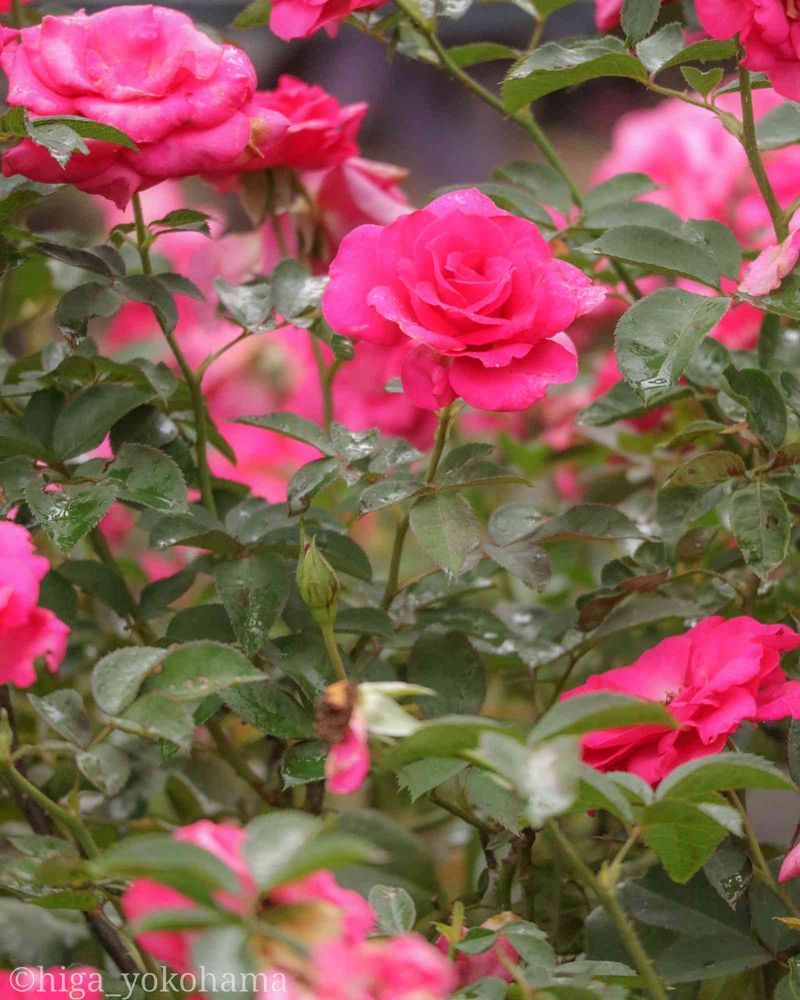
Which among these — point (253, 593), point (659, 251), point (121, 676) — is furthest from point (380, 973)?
point (659, 251)

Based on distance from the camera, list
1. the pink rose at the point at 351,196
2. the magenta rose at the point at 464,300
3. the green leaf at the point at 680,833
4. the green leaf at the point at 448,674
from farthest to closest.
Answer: the pink rose at the point at 351,196, the green leaf at the point at 448,674, the magenta rose at the point at 464,300, the green leaf at the point at 680,833

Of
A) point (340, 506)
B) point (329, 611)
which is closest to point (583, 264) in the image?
point (340, 506)

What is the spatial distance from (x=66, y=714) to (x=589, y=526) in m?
0.27

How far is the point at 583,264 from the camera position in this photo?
733 millimetres

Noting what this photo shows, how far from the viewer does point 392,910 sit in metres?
0.46

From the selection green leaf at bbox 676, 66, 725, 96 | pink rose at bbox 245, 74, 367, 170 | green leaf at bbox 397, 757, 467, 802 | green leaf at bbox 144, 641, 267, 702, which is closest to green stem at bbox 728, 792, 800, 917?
green leaf at bbox 397, 757, 467, 802

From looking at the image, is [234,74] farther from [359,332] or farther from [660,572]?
[660,572]

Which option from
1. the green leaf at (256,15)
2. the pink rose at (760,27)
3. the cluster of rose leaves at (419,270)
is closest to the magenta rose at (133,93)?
the cluster of rose leaves at (419,270)

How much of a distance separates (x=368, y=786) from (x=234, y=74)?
47cm

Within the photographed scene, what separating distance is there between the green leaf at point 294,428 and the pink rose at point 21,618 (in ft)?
0.62

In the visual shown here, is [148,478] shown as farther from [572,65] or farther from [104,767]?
[572,65]

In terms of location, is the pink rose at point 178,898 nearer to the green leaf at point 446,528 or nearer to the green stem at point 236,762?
the green leaf at point 446,528

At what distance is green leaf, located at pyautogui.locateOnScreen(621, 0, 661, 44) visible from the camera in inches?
21.5

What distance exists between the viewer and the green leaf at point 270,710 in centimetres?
53
